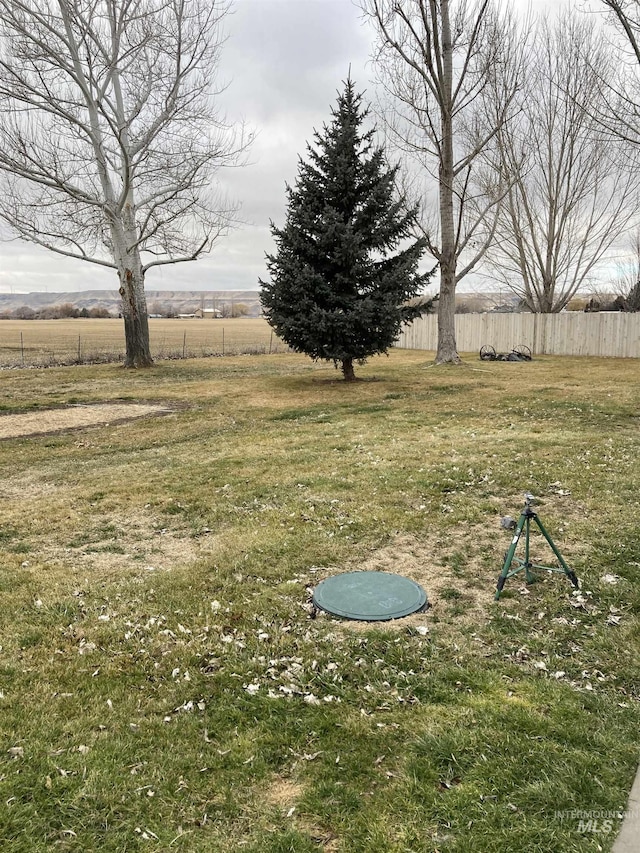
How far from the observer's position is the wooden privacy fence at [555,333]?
2214 cm

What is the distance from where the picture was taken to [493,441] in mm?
7926

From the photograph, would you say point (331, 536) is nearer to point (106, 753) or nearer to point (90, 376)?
point (106, 753)

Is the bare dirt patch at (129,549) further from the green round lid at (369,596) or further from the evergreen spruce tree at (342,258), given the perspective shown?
the evergreen spruce tree at (342,258)

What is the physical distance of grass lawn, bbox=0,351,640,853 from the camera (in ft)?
7.02

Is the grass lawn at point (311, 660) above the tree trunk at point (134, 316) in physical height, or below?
below

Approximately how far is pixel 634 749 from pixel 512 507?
3.14 meters

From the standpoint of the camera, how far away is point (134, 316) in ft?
65.1

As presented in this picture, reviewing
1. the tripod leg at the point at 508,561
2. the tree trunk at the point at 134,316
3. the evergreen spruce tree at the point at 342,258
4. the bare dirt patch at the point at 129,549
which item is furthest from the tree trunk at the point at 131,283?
the tripod leg at the point at 508,561

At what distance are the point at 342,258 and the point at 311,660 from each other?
11.6 m

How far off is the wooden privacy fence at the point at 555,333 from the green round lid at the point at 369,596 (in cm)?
1753

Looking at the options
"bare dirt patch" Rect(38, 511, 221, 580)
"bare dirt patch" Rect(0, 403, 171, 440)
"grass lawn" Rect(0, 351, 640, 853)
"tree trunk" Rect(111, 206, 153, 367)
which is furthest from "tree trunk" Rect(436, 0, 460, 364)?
"bare dirt patch" Rect(38, 511, 221, 580)

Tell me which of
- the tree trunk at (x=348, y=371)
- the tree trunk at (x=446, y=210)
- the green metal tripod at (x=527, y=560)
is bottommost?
the green metal tripod at (x=527, y=560)

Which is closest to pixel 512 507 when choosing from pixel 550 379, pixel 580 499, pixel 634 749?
pixel 580 499

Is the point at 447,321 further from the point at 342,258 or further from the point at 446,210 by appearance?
the point at 342,258
